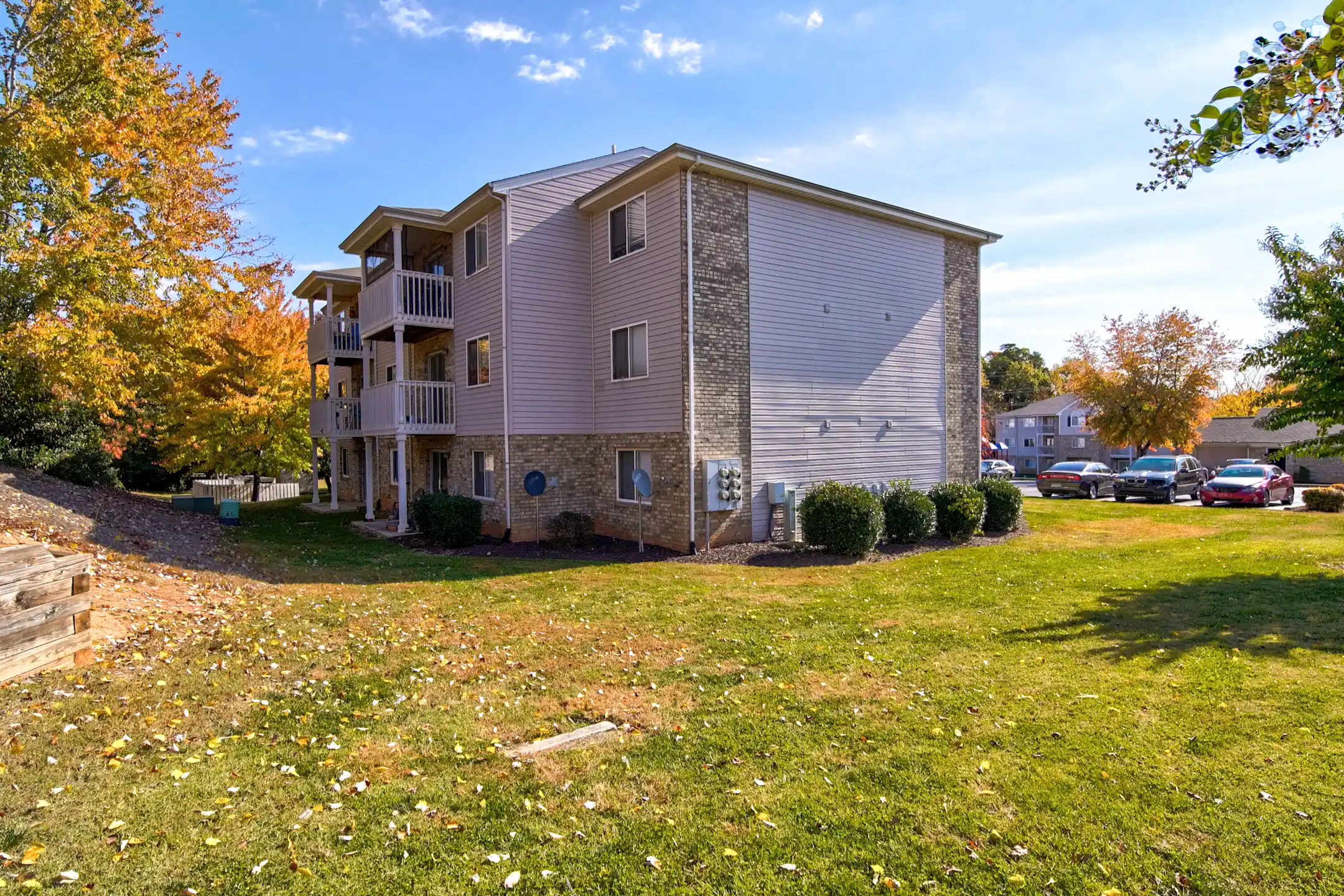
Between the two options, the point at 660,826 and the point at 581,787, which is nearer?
the point at 660,826

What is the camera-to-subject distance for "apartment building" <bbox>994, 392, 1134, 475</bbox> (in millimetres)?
56897

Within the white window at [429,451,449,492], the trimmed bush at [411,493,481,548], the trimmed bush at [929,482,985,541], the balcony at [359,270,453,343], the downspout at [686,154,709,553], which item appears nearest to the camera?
the downspout at [686,154,709,553]

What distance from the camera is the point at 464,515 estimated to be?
15.6 metres

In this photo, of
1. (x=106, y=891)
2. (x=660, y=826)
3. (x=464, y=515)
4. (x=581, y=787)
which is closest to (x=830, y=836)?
(x=660, y=826)

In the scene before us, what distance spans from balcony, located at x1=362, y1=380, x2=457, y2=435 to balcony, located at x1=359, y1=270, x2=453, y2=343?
1.50 m

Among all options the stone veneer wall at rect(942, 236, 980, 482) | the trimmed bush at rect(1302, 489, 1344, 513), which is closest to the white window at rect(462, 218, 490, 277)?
the stone veneer wall at rect(942, 236, 980, 482)

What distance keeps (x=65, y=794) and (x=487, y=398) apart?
13171 mm

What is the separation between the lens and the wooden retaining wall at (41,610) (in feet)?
18.0

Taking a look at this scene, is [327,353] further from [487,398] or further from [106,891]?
[106,891]

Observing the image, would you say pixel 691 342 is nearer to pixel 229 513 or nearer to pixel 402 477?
pixel 402 477

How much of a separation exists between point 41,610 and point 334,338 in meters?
18.7

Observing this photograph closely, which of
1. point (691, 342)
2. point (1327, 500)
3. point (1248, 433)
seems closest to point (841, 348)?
point (691, 342)

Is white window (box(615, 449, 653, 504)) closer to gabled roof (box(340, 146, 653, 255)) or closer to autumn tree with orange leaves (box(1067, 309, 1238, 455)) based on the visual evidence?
gabled roof (box(340, 146, 653, 255))

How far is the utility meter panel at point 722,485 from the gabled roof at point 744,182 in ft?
19.1
